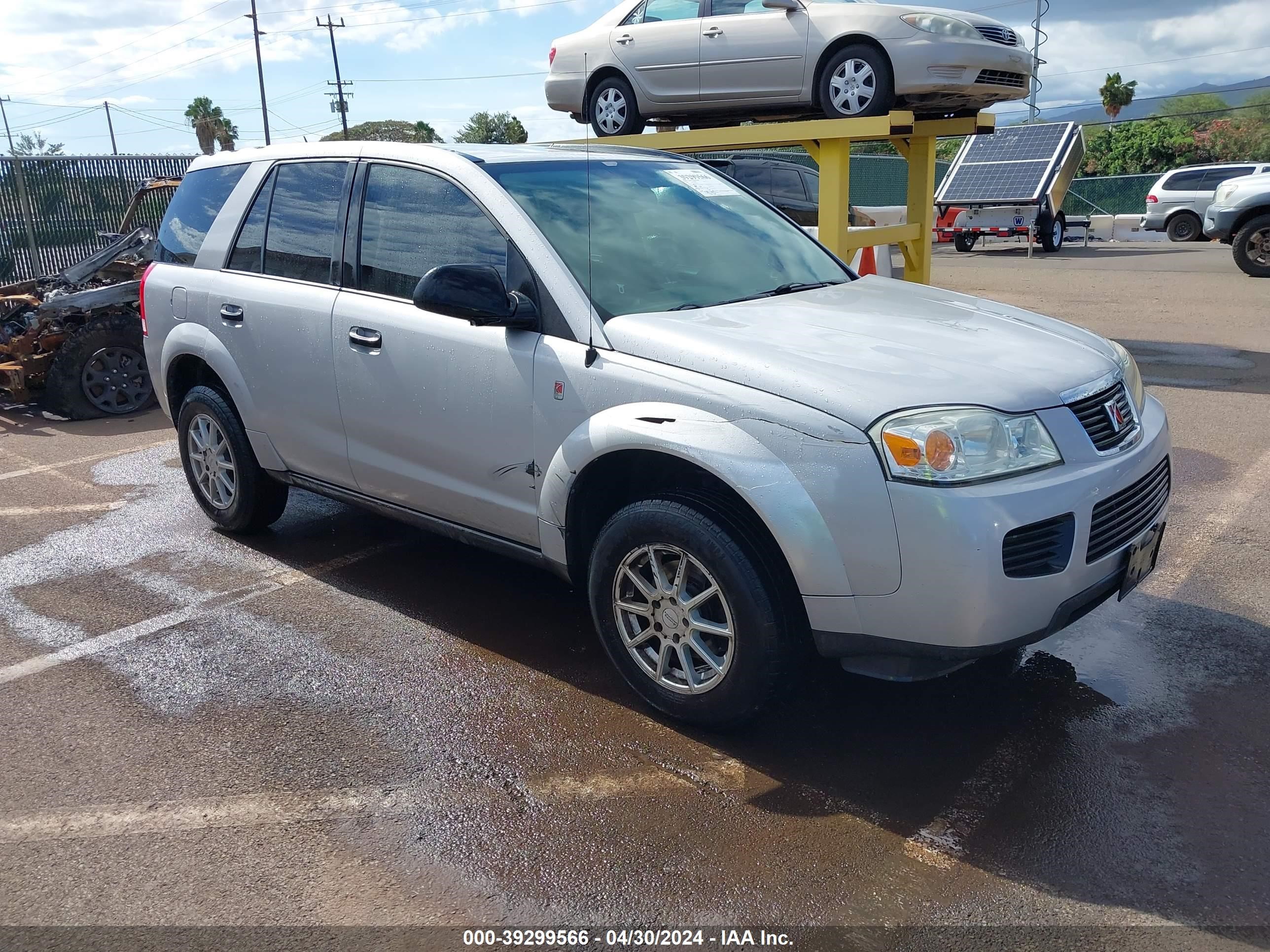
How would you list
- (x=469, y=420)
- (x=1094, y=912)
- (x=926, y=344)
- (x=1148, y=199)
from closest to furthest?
(x=1094, y=912)
(x=926, y=344)
(x=469, y=420)
(x=1148, y=199)

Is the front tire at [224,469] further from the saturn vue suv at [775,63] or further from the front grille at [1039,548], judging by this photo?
the saturn vue suv at [775,63]

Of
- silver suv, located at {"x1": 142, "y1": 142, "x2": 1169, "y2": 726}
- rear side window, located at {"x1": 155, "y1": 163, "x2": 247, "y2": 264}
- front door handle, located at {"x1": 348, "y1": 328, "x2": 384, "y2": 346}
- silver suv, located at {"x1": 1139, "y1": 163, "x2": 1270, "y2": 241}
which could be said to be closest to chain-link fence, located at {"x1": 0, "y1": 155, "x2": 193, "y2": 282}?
rear side window, located at {"x1": 155, "y1": 163, "x2": 247, "y2": 264}

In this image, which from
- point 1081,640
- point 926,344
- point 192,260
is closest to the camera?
point 926,344

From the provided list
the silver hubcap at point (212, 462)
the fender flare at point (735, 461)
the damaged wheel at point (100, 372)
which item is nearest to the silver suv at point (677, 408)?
the fender flare at point (735, 461)

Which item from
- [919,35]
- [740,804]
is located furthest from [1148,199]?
[740,804]

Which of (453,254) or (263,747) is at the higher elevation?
(453,254)

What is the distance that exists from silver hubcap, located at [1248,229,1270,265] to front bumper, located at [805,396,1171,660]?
16.5 metres

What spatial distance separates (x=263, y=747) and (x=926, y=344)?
8.26 feet

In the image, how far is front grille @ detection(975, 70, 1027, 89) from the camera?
8.64m

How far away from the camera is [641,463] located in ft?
11.7

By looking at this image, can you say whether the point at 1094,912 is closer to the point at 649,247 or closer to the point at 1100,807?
the point at 1100,807

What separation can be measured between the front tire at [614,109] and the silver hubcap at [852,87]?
209 centimetres

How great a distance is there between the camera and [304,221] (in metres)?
4.73

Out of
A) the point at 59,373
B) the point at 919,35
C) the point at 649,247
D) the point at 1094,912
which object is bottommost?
the point at 1094,912
